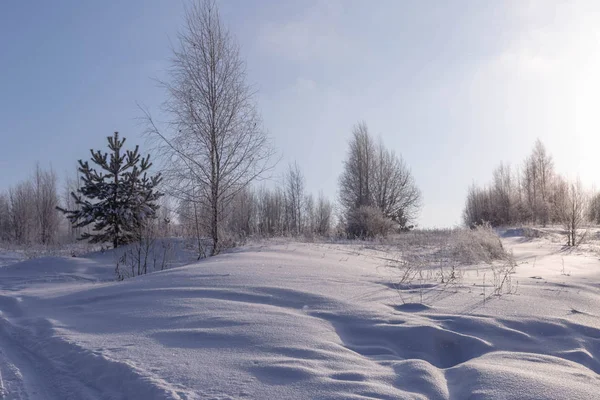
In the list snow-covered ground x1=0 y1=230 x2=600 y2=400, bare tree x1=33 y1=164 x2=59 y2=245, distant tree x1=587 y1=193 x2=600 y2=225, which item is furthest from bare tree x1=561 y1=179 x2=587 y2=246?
bare tree x1=33 y1=164 x2=59 y2=245

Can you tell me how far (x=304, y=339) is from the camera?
3555mm

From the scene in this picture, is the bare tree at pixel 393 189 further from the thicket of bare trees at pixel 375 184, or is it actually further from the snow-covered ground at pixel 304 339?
the snow-covered ground at pixel 304 339

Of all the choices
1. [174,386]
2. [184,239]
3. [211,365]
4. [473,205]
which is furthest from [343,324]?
[473,205]

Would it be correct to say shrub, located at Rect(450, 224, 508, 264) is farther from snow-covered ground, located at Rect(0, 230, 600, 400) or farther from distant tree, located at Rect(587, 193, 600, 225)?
distant tree, located at Rect(587, 193, 600, 225)

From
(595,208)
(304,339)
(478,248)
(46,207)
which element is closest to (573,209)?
(478,248)

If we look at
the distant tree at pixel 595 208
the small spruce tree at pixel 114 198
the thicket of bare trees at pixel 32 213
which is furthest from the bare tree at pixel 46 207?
the distant tree at pixel 595 208

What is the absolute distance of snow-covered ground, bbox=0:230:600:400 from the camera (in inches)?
110

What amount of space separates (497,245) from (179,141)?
27.7 ft

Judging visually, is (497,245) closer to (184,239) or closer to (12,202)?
(184,239)

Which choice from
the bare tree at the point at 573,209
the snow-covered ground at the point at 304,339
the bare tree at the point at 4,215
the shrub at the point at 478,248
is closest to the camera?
the snow-covered ground at the point at 304,339

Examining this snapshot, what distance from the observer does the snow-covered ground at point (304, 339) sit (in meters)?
2.79

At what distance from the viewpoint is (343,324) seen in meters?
4.02

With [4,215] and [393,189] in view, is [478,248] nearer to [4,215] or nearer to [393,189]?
[393,189]

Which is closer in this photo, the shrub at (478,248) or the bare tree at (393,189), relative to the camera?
the shrub at (478,248)
